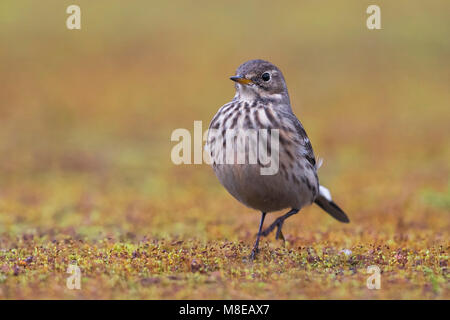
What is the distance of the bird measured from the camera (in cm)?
793

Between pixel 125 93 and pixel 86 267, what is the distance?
16.7 metres

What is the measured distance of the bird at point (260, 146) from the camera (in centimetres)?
793

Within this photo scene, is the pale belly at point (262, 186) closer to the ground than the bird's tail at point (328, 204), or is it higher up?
higher up

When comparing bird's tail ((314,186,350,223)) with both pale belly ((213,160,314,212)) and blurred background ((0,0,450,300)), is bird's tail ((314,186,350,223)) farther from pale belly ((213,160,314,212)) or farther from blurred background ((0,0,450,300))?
pale belly ((213,160,314,212))

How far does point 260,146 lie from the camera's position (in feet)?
25.9

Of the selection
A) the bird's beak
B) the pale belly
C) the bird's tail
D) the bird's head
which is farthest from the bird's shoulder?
the bird's tail

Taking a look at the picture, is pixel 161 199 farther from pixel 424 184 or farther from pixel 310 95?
pixel 310 95

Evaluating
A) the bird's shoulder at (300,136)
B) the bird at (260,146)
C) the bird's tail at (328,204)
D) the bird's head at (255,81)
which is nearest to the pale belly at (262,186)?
the bird at (260,146)

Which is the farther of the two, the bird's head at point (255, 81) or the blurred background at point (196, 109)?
the blurred background at point (196, 109)

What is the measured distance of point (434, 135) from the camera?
1978cm

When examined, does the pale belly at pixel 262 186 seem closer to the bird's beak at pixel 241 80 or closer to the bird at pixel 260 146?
the bird at pixel 260 146

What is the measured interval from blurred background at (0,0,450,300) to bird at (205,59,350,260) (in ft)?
5.79

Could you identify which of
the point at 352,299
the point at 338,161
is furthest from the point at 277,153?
the point at 338,161

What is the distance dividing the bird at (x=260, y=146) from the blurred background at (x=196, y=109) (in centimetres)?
176
